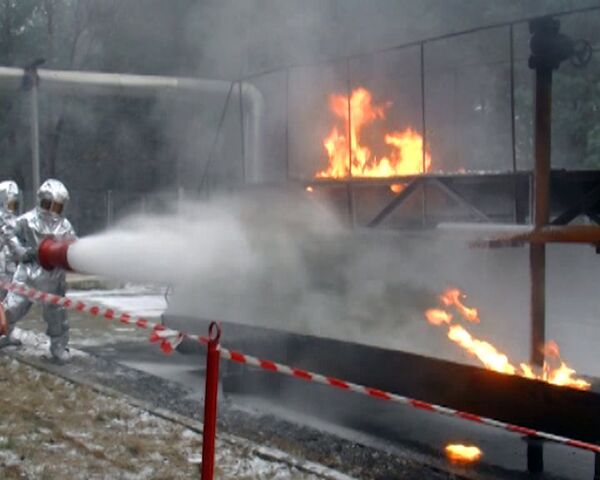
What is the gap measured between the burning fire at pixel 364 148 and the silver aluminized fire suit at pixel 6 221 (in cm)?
353

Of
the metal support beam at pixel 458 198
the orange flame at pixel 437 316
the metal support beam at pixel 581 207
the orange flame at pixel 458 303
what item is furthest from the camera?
the orange flame at pixel 437 316

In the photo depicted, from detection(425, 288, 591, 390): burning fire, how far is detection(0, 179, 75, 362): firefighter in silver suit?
3.72 metres

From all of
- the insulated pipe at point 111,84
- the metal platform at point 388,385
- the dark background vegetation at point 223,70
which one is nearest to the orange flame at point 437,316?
the metal platform at point 388,385

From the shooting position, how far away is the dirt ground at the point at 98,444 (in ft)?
16.6

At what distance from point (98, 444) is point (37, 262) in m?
3.41

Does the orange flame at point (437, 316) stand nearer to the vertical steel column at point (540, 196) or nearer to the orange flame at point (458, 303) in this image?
the orange flame at point (458, 303)

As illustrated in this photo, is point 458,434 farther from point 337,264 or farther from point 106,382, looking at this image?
point 106,382

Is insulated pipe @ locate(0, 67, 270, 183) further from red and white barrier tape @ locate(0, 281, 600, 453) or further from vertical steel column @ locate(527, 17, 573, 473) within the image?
vertical steel column @ locate(527, 17, 573, 473)

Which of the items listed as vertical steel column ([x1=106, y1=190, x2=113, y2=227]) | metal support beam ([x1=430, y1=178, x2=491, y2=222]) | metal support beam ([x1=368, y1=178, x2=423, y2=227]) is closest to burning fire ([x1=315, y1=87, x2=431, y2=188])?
metal support beam ([x1=368, y1=178, x2=423, y2=227])

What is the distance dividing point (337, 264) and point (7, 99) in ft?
53.7

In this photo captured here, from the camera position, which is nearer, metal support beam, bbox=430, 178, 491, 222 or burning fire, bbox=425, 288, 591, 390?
burning fire, bbox=425, 288, 591, 390

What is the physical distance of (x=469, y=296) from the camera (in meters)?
6.94

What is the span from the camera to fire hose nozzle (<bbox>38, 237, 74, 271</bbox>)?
8.23 m

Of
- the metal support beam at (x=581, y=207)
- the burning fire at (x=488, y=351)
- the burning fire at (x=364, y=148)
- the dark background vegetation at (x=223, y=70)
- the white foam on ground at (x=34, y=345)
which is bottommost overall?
the white foam on ground at (x=34, y=345)
